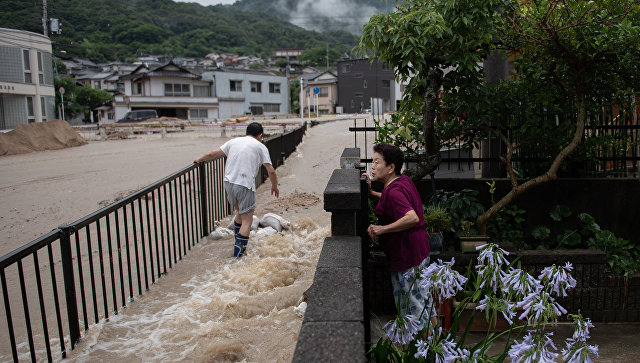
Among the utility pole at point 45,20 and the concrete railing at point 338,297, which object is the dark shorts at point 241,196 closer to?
the concrete railing at point 338,297

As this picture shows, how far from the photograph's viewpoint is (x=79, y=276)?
409 cm

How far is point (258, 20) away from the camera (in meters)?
165

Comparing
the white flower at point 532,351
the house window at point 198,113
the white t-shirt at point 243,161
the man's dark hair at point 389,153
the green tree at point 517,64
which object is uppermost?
the house window at point 198,113

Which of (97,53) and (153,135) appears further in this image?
(97,53)

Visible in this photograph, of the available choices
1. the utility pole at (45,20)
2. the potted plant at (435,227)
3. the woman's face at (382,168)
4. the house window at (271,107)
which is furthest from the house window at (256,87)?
the woman's face at (382,168)

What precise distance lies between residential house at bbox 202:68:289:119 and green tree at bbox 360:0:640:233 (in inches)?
2161

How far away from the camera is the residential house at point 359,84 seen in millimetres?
64250

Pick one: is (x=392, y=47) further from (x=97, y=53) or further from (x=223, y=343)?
(x=97, y=53)

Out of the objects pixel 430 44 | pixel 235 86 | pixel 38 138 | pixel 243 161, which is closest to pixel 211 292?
pixel 243 161

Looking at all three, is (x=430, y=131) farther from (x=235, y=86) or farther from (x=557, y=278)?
(x=235, y=86)

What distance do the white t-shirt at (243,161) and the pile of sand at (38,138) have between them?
19990 millimetres

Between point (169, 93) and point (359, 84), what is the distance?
24694 millimetres

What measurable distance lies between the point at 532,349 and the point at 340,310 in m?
0.85

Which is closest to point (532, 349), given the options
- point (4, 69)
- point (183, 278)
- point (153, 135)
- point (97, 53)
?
point (183, 278)
